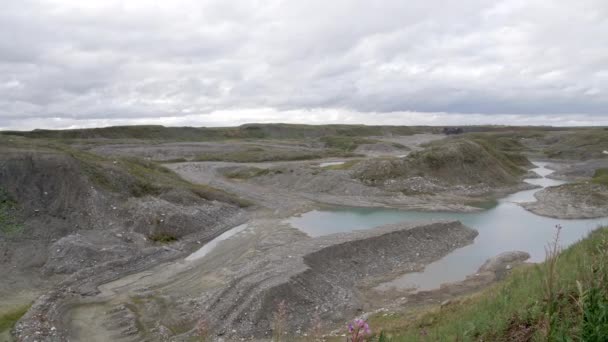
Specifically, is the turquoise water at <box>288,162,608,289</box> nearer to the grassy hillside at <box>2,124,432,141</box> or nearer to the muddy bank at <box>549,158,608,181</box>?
the muddy bank at <box>549,158,608,181</box>

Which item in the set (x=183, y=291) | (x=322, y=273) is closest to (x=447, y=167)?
(x=322, y=273)

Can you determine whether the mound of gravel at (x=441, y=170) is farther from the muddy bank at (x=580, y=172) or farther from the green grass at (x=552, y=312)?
the green grass at (x=552, y=312)

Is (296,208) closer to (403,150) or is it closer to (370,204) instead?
(370,204)

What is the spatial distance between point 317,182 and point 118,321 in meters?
38.6

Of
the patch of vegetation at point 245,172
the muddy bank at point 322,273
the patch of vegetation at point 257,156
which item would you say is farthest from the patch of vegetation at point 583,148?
the muddy bank at point 322,273

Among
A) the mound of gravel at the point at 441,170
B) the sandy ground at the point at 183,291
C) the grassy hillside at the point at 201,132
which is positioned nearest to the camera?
the sandy ground at the point at 183,291

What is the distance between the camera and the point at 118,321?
754 inches

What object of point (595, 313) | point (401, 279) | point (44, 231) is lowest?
point (401, 279)

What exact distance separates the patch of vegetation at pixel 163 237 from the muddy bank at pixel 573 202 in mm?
34266

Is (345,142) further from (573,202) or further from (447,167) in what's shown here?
(573,202)

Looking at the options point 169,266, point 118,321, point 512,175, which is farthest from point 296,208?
point 512,175

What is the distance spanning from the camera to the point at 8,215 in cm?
3034

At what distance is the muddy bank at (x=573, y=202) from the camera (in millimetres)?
41947

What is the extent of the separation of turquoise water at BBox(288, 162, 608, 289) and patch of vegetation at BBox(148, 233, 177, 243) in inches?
409
